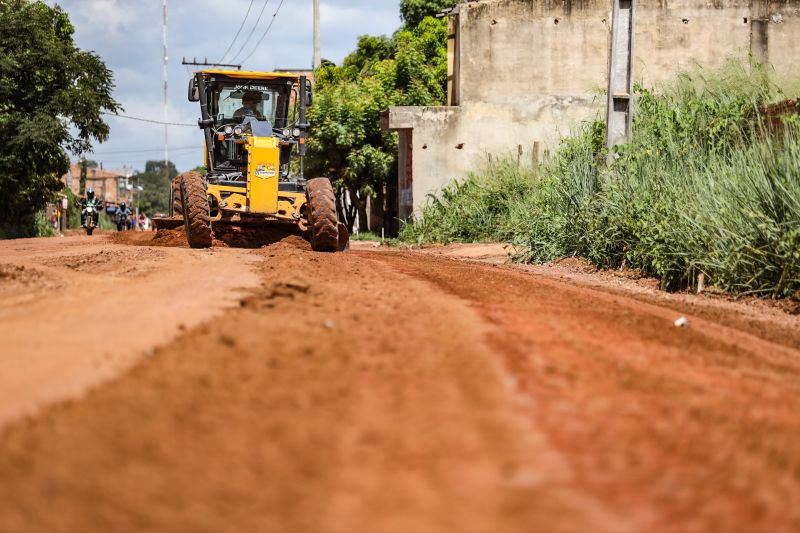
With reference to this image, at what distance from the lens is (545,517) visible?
2803 mm

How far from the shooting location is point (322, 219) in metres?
15.1

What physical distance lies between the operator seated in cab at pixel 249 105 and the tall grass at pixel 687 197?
5.06m

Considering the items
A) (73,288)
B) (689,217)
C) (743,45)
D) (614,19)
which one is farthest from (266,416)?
(743,45)

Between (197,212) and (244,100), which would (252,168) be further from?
(244,100)

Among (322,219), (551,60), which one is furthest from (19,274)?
(551,60)

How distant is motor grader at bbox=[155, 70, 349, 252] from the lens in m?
15.3

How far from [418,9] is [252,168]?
4742cm

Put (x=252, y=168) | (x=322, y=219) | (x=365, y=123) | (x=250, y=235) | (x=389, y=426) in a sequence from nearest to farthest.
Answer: (x=389, y=426) < (x=322, y=219) < (x=252, y=168) < (x=250, y=235) < (x=365, y=123)

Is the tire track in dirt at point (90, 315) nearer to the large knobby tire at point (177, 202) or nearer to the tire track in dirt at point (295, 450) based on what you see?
the tire track in dirt at point (295, 450)

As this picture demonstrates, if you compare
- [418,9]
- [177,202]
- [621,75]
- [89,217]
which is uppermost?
[418,9]

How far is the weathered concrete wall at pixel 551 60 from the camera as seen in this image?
27438 millimetres

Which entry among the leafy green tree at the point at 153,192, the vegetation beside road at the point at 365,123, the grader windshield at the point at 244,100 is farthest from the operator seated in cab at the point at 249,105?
the leafy green tree at the point at 153,192

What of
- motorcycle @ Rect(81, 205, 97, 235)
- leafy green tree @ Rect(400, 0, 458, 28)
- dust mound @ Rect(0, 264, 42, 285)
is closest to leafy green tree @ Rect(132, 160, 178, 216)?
leafy green tree @ Rect(400, 0, 458, 28)

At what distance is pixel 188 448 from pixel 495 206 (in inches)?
810
